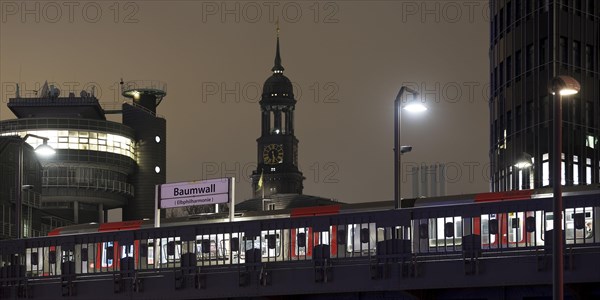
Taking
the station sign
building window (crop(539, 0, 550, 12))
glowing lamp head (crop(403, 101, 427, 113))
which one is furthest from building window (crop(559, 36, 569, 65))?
glowing lamp head (crop(403, 101, 427, 113))

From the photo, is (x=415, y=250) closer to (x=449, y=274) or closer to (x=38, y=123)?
(x=449, y=274)

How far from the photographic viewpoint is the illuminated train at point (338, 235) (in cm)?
5447

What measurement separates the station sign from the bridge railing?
8.93 meters

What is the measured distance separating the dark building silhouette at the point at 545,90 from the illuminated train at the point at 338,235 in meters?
28.7

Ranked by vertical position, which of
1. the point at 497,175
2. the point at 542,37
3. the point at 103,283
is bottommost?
the point at 103,283

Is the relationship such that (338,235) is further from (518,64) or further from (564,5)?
(518,64)

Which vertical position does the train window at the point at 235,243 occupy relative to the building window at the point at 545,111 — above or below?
below

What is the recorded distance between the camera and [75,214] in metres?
181

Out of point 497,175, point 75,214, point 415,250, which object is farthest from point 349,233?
point 75,214

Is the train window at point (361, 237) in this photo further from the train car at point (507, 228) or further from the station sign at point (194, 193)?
the station sign at point (194, 193)

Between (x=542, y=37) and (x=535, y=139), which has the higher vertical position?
(x=542, y=37)

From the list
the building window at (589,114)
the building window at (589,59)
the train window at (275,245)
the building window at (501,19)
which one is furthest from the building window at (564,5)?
the train window at (275,245)

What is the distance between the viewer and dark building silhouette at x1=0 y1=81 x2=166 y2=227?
18425 cm

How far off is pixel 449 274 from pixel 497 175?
179ft
